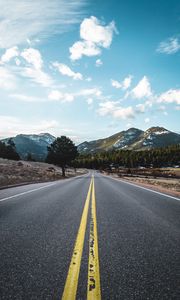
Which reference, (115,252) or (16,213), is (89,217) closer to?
(16,213)

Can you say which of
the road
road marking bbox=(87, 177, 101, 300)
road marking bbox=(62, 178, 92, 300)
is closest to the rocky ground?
the road

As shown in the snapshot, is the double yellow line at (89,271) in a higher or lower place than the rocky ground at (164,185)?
higher

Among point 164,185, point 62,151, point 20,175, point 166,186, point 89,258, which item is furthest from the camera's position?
point 62,151

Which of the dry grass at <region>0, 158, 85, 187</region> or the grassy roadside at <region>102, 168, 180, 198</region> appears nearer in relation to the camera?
the grassy roadside at <region>102, 168, 180, 198</region>

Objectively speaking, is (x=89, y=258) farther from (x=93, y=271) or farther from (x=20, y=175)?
(x=20, y=175)

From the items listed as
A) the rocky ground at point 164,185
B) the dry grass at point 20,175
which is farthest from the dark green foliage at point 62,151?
the rocky ground at point 164,185

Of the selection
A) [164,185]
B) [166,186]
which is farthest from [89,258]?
[164,185]

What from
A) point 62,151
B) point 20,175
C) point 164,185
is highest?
point 62,151

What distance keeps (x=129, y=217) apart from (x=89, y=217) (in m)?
1.18

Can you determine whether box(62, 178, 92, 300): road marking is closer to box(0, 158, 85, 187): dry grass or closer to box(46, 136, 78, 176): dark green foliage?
box(0, 158, 85, 187): dry grass

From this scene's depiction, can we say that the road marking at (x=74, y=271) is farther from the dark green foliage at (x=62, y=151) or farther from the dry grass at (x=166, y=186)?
the dark green foliage at (x=62, y=151)

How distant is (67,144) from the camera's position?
60.2 m

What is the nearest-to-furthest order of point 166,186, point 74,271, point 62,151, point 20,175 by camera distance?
point 74,271 < point 166,186 < point 20,175 < point 62,151

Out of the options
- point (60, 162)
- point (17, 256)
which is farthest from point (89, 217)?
point (60, 162)
